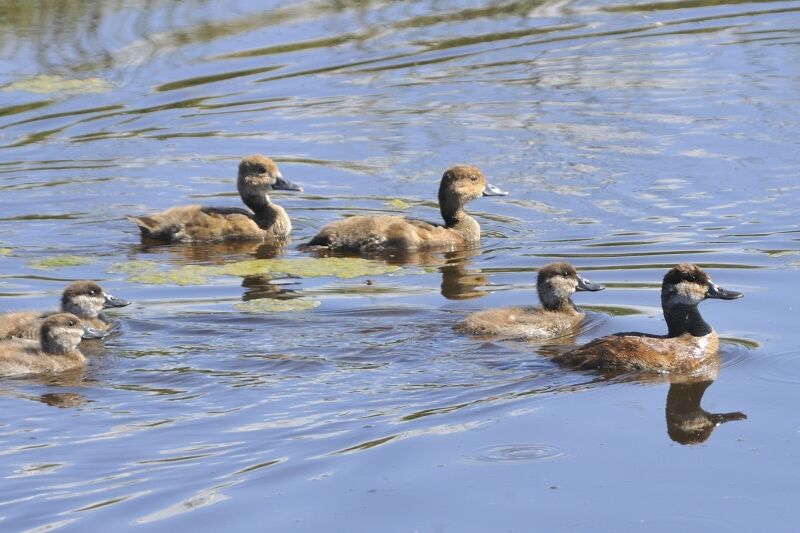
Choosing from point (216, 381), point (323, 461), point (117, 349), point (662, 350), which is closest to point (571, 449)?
point (323, 461)

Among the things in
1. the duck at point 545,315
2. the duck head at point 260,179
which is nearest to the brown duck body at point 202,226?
the duck head at point 260,179

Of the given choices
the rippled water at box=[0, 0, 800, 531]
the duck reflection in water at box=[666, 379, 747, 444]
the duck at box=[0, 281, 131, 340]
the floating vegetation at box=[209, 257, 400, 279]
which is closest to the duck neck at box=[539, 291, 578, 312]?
the rippled water at box=[0, 0, 800, 531]

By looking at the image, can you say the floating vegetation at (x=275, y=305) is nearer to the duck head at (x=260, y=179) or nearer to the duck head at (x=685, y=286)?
the duck head at (x=685, y=286)

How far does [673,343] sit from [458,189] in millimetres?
4227

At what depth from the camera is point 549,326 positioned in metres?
10.4

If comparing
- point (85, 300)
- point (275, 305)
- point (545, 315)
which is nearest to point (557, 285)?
point (545, 315)

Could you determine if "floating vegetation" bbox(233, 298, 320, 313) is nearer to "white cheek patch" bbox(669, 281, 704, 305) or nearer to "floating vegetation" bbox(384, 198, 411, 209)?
"white cheek patch" bbox(669, 281, 704, 305)

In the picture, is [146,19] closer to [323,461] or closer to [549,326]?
[549,326]

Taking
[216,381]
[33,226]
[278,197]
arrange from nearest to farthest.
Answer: [216,381], [33,226], [278,197]

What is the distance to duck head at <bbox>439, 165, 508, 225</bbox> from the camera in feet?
44.3

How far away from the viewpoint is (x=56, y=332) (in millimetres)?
9969

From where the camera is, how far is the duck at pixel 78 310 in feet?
34.0

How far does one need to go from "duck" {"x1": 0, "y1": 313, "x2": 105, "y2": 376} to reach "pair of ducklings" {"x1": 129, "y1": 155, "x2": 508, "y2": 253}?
3.23 m

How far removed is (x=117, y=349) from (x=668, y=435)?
3850 millimetres
